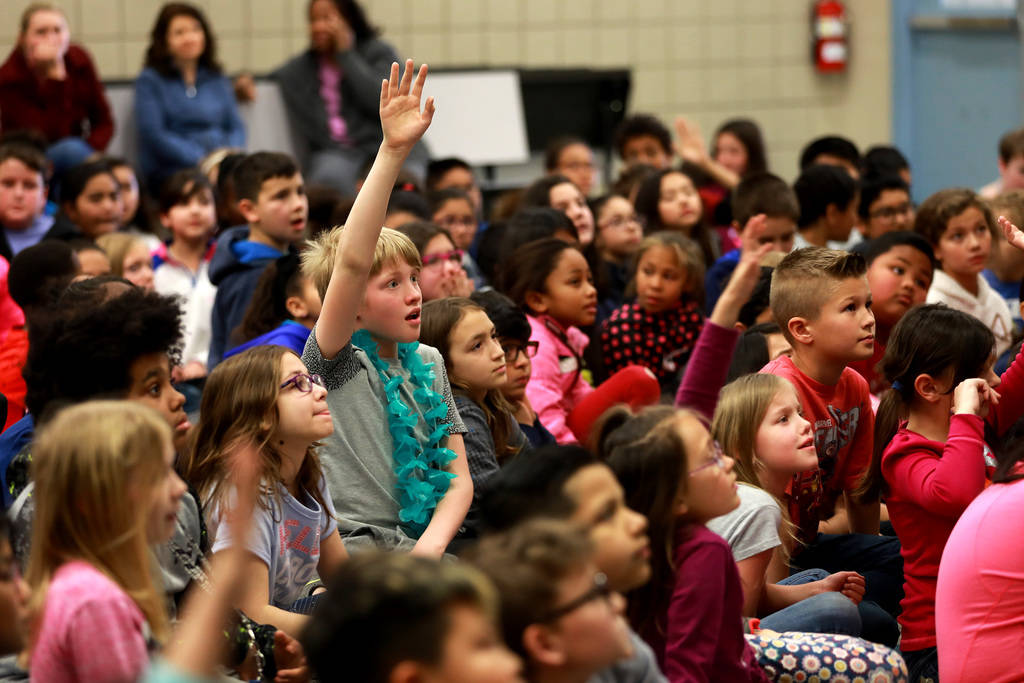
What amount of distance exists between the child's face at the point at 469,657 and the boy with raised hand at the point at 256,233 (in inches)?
114

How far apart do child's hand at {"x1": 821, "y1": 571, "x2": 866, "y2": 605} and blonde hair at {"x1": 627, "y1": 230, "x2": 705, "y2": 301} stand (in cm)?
161

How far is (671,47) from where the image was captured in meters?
8.84

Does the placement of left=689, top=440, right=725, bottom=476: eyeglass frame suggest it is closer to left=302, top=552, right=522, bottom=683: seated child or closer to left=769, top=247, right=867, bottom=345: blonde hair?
left=302, top=552, right=522, bottom=683: seated child

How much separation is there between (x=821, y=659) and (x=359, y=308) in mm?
1205

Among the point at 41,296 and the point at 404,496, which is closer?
the point at 404,496

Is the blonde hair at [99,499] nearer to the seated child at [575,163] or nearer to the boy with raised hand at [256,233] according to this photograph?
the boy with raised hand at [256,233]

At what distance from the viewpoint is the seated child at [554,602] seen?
1734mm

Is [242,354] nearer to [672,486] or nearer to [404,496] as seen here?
[404,496]

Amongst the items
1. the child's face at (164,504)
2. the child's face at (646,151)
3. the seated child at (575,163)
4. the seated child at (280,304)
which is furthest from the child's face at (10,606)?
the child's face at (646,151)

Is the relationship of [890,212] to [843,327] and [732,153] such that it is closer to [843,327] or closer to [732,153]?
[732,153]

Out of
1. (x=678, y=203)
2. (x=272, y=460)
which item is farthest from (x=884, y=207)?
(x=272, y=460)

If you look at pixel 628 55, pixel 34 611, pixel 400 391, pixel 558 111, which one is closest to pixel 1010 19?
pixel 628 55

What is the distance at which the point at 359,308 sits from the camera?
2762 mm

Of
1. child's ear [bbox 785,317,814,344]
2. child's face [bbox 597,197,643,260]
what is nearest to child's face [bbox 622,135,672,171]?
child's face [bbox 597,197,643,260]
